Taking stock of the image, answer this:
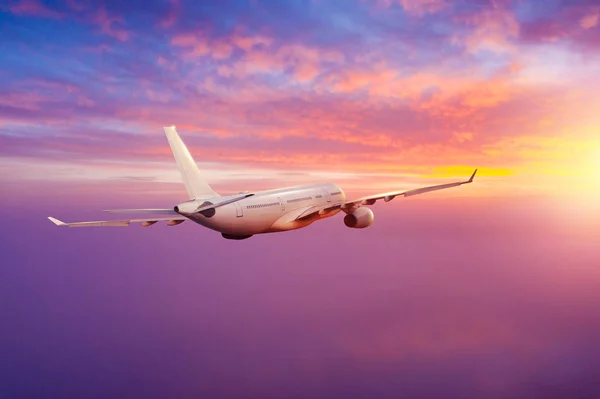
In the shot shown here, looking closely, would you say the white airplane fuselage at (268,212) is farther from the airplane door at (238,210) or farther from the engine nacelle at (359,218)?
the engine nacelle at (359,218)

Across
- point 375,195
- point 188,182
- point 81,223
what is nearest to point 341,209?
point 375,195

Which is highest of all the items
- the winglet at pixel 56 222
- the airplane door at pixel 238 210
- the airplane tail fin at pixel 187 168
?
the airplane tail fin at pixel 187 168

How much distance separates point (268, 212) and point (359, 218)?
9.74 metres

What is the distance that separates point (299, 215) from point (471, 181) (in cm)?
1687

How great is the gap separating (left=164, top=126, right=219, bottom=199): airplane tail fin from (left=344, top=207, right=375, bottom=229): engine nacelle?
14917mm

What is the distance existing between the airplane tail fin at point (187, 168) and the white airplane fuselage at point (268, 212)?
1.85 meters

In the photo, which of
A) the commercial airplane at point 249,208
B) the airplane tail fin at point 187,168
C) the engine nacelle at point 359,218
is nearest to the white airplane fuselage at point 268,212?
the commercial airplane at point 249,208

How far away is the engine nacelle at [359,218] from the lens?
156 ft

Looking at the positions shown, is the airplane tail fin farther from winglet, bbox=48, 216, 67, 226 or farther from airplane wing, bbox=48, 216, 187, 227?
winglet, bbox=48, 216, 67, 226

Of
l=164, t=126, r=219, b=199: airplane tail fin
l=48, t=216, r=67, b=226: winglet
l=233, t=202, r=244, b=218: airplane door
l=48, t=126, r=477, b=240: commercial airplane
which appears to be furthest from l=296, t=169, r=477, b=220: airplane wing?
l=48, t=216, r=67, b=226: winglet

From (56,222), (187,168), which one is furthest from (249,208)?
(56,222)

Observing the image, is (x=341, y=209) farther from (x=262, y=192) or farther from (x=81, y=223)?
(x=81, y=223)

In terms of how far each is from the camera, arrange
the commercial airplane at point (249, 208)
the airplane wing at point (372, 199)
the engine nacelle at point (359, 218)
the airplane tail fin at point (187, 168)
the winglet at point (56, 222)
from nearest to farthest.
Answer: the winglet at point (56, 222)
the commercial airplane at point (249, 208)
the airplane tail fin at point (187, 168)
the airplane wing at point (372, 199)
the engine nacelle at point (359, 218)

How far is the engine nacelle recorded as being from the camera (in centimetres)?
4756
